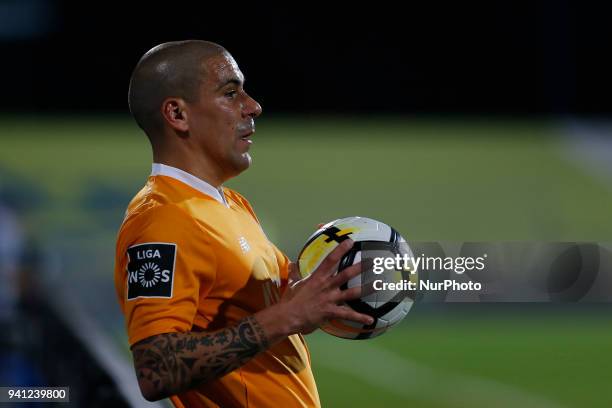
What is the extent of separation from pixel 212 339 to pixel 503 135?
395 inches

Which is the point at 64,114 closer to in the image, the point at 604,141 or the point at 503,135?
the point at 503,135

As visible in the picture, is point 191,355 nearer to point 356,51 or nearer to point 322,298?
point 322,298

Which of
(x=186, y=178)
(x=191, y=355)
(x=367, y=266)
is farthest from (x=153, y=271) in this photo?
(x=367, y=266)

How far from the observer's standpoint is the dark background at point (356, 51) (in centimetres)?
1256

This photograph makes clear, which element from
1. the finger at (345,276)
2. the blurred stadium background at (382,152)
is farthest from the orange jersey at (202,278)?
the blurred stadium background at (382,152)

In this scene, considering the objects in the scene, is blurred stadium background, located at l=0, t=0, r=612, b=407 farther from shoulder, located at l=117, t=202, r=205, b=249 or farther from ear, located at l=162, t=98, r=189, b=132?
shoulder, located at l=117, t=202, r=205, b=249

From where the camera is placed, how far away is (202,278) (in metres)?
2.55

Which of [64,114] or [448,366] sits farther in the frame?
[64,114]

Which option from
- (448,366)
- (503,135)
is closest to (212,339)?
(448,366)

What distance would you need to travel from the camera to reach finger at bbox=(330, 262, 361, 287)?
237cm

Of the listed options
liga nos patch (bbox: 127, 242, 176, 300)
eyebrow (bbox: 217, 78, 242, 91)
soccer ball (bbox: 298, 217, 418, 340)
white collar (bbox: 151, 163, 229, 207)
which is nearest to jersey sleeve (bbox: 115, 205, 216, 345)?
liga nos patch (bbox: 127, 242, 176, 300)

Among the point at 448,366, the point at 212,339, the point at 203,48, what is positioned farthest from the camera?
the point at 448,366

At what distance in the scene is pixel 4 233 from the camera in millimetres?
10047

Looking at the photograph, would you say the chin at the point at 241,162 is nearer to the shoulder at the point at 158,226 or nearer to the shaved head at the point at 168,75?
the shaved head at the point at 168,75
